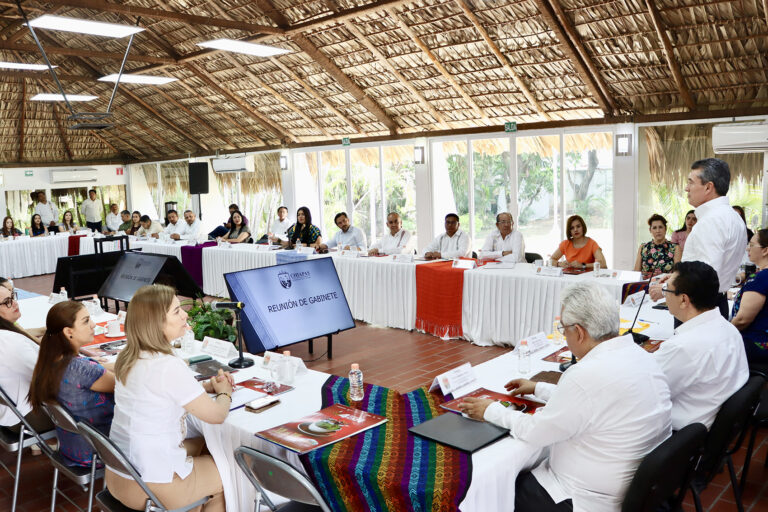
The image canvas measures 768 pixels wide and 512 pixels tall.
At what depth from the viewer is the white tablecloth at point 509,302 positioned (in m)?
5.48

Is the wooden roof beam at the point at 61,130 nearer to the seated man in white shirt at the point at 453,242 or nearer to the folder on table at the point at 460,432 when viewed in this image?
the seated man in white shirt at the point at 453,242

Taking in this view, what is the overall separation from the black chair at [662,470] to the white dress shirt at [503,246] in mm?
4806

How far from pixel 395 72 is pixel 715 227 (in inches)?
250

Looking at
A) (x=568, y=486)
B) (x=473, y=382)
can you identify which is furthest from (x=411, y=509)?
(x=473, y=382)

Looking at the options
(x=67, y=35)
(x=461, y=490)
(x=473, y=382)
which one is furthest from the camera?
(x=67, y=35)

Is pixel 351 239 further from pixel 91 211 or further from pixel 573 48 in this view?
pixel 91 211

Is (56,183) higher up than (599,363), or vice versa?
(56,183)

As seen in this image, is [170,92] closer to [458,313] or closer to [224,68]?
[224,68]

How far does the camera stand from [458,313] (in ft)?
20.3

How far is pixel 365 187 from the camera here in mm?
11781

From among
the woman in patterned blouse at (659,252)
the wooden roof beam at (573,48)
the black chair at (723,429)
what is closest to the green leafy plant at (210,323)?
the black chair at (723,429)

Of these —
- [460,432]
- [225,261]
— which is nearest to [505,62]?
[225,261]

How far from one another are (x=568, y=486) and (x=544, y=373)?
870 mm

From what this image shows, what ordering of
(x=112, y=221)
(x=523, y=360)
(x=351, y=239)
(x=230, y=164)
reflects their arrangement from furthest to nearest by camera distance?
1. (x=112, y=221)
2. (x=230, y=164)
3. (x=351, y=239)
4. (x=523, y=360)
